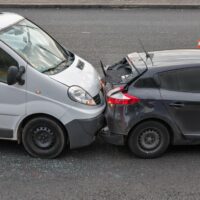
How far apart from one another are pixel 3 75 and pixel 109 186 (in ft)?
6.42

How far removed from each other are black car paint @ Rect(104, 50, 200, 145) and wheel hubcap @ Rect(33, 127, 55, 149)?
741mm

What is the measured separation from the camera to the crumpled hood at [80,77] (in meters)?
5.60

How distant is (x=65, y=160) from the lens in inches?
224

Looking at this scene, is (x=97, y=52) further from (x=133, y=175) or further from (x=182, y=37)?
(x=133, y=175)

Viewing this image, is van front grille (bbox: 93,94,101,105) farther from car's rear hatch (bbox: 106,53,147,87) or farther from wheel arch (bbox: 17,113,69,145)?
wheel arch (bbox: 17,113,69,145)

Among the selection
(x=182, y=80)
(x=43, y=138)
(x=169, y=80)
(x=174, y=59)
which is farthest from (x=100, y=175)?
(x=174, y=59)

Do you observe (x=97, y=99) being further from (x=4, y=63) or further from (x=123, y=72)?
(x=4, y=63)

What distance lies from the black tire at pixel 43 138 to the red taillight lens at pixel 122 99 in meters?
0.77

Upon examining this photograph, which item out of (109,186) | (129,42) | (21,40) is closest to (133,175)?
(109,186)

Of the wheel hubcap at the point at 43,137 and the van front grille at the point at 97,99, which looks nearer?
the wheel hubcap at the point at 43,137

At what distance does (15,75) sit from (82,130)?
1085 mm

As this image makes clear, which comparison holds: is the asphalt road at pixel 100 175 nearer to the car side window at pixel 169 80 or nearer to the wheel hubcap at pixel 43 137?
the wheel hubcap at pixel 43 137

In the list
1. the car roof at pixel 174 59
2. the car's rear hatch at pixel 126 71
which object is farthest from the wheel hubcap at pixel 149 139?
the car roof at pixel 174 59

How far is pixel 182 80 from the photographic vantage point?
221 inches
